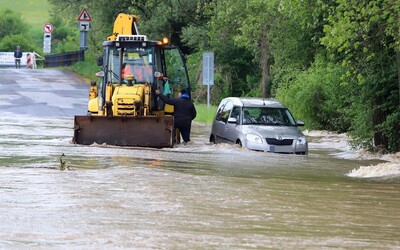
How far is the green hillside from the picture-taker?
15140cm

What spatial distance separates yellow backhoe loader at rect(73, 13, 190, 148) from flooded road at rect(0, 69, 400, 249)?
599 mm

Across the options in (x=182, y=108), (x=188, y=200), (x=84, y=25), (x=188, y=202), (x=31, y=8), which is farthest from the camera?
(x=31, y=8)

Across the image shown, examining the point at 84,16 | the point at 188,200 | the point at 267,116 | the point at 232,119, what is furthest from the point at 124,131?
the point at 84,16

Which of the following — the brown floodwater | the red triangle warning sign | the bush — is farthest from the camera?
the red triangle warning sign

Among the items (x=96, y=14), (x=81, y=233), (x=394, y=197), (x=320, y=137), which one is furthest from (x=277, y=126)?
(x=96, y=14)

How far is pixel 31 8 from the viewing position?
16275 cm

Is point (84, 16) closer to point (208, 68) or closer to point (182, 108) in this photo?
point (208, 68)

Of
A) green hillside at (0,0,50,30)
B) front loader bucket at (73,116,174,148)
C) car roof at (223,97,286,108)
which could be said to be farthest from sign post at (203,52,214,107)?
green hillside at (0,0,50,30)

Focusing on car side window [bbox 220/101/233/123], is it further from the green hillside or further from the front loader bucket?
the green hillside

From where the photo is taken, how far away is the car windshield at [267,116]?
24.7 m

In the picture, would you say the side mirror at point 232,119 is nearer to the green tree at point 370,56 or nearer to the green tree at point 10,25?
the green tree at point 370,56

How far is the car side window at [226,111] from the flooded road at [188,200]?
4.95ft

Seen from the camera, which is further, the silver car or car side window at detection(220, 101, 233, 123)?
car side window at detection(220, 101, 233, 123)

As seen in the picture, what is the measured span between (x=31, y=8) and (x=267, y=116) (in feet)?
465
